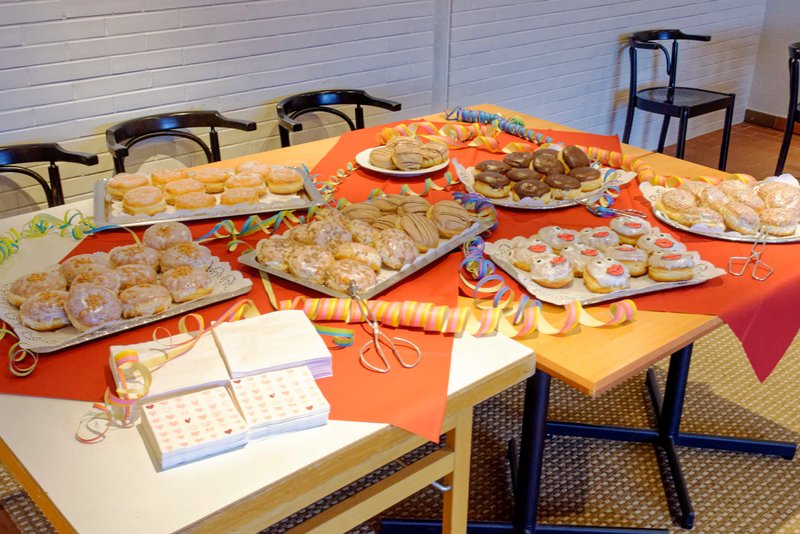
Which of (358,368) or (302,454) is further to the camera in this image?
(358,368)

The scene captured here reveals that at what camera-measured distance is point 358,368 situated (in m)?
1.08

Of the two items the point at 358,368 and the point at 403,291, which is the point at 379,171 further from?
the point at 358,368

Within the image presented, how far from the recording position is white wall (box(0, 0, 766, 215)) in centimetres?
247

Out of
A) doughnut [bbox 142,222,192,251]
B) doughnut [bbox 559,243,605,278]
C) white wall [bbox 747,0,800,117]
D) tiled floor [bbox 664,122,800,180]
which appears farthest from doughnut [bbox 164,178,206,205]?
white wall [bbox 747,0,800,117]

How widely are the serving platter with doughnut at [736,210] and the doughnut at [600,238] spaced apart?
24cm

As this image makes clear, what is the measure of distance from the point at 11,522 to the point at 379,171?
1386 mm

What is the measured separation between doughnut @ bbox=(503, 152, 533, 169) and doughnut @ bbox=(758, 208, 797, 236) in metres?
0.59

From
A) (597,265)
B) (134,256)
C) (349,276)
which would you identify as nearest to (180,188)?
(134,256)

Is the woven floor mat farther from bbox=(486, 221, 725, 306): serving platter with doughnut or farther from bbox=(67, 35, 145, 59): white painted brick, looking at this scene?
bbox=(67, 35, 145, 59): white painted brick

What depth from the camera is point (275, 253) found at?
1.34 metres

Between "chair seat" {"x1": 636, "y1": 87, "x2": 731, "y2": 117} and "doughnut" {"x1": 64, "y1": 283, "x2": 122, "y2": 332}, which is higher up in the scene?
"doughnut" {"x1": 64, "y1": 283, "x2": 122, "y2": 332}

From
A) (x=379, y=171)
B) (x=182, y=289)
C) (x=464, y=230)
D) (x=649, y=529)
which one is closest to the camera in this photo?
(x=182, y=289)

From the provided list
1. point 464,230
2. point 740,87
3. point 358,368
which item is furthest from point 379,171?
point 740,87

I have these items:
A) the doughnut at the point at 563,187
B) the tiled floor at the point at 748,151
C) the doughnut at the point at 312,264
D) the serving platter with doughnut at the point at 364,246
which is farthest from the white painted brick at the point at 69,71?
the tiled floor at the point at 748,151
